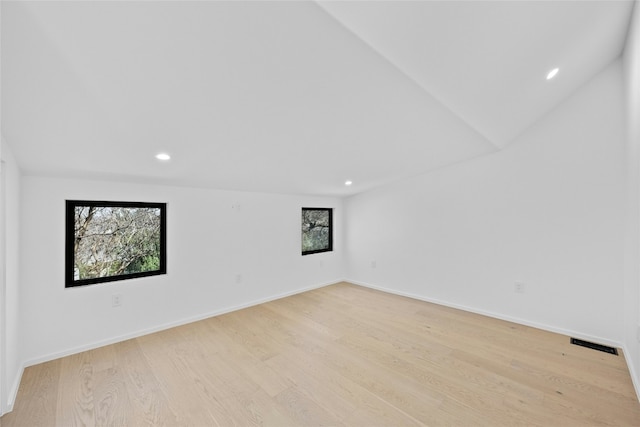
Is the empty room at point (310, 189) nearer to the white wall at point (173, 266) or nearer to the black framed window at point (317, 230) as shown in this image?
the white wall at point (173, 266)

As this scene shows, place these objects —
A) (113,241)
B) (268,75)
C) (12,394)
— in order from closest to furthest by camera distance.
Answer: (268,75) → (12,394) → (113,241)

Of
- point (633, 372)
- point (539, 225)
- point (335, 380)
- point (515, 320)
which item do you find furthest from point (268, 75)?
point (515, 320)

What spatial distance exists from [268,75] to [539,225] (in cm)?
320

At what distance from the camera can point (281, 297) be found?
4074 millimetres

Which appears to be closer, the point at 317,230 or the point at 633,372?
the point at 633,372

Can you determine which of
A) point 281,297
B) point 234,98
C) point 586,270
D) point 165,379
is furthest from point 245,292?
point 586,270

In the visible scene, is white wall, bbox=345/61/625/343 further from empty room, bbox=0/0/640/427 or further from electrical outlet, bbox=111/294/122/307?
electrical outlet, bbox=111/294/122/307

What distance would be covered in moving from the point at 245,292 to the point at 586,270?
12.8ft

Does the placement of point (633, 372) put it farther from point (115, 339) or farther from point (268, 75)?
point (115, 339)

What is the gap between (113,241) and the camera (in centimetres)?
280

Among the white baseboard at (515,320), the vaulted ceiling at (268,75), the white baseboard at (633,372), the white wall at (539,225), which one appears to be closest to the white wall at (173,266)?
the vaulted ceiling at (268,75)

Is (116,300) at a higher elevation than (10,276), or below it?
below

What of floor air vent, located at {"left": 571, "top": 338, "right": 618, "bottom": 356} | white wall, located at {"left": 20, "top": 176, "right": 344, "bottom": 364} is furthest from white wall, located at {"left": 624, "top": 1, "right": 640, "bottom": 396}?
white wall, located at {"left": 20, "top": 176, "right": 344, "bottom": 364}

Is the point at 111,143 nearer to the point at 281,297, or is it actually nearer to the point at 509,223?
the point at 281,297
